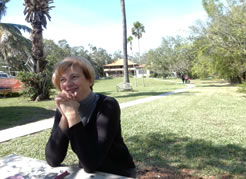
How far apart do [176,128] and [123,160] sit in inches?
165

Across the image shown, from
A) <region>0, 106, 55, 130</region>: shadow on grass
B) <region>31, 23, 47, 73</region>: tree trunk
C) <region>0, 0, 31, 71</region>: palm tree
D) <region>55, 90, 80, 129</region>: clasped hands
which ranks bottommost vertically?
<region>0, 106, 55, 130</region>: shadow on grass

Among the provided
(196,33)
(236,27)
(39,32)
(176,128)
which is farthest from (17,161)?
(196,33)

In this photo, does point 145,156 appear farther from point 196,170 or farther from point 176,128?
point 176,128

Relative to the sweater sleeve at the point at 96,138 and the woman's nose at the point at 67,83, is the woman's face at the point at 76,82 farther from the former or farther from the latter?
the sweater sleeve at the point at 96,138

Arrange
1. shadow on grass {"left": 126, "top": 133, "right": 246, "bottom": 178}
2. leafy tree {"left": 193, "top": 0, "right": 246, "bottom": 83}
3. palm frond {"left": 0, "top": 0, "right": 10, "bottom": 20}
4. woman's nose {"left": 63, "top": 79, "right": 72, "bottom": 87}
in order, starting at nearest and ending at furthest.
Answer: woman's nose {"left": 63, "top": 79, "right": 72, "bottom": 87} → shadow on grass {"left": 126, "top": 133, "right": 246, "bottom": 178} → leafy tree {"left": 193, "top": 0, "right": 246, "bottom": 83} → palm frond {"left": 0, "top": 0, "right": 10, "bottom": 20}

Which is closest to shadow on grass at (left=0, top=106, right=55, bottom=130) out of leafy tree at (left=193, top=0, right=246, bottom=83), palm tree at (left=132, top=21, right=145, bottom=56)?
leafy tree at (left=193, top=0, right=246, bottom=83)

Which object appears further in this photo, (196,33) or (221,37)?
(196,33)

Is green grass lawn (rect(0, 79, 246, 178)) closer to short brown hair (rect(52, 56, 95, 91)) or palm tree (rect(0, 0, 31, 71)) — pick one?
short brown hair (rect(52, 56, 95, 91))

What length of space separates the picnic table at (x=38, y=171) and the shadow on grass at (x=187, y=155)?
201cm

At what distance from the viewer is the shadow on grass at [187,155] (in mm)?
3219

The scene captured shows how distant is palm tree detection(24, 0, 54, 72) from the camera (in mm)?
13148

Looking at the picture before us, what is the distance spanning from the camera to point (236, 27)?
14750 millimetres

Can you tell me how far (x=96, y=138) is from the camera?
4.87ft

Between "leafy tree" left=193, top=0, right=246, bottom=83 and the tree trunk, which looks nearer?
the tree trunk
